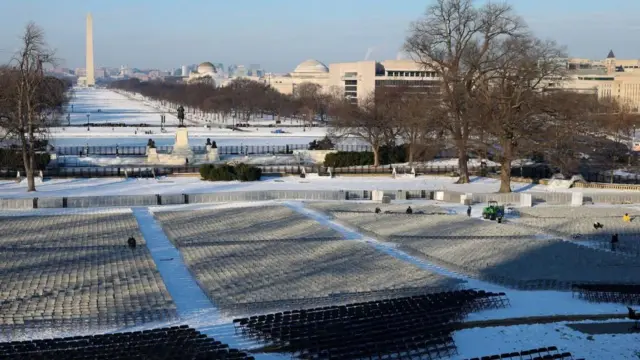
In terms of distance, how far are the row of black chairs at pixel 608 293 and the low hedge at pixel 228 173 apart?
26.3 meters

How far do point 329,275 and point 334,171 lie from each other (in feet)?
90.6

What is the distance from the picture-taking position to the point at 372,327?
1733 cm

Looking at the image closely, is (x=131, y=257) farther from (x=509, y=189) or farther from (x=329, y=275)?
(x=509, y=189)

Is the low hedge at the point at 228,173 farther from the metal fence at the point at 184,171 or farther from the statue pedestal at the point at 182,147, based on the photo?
the statue pedestal at the point at 182,147

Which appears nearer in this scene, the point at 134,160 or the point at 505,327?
the point at 505,327

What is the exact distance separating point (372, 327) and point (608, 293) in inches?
295

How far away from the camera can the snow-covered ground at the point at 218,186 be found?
4069 centimetres

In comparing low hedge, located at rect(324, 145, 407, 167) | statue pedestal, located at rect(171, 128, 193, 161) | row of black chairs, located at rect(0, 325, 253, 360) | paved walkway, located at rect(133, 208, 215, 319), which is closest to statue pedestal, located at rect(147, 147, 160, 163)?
statue pedestal, located at rect(171, 128, 193, 161)

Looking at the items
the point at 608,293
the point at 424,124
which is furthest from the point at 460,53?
the point at 608,293

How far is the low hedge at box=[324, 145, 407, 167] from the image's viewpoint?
2137 inches

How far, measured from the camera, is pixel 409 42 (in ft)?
150

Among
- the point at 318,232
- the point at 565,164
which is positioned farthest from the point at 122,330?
the point at 565,164

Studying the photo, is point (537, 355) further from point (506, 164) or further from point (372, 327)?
point (506, 164)

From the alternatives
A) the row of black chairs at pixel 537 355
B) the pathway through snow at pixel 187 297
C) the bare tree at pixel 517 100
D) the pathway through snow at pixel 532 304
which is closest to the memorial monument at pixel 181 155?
the bare tree at pixel 517 100
